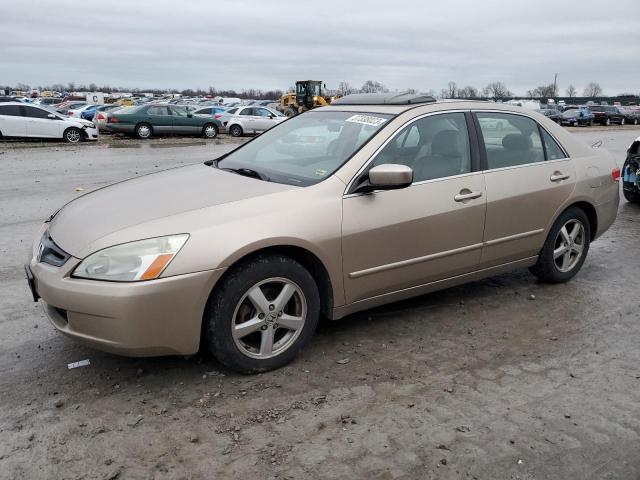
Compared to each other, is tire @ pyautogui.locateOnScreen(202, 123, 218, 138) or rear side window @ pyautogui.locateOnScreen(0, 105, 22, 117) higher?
rear side window @ pyautogui.locateOnScreen(0, 105, 22, 117)

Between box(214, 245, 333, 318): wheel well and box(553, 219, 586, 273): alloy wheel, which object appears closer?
box(214, 245, 333, 318): wheel well

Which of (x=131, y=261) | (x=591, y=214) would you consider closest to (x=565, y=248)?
(x=591, y=214)

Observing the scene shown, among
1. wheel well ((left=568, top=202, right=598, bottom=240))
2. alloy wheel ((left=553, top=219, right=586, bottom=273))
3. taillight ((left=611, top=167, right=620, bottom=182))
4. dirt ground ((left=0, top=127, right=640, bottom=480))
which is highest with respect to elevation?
taillight ((left=611, top=167, right=620, bottom=182))

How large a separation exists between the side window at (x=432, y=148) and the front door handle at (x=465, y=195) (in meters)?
0.15

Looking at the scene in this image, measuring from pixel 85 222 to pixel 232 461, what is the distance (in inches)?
66.5

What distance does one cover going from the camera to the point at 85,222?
Result: 3553mm

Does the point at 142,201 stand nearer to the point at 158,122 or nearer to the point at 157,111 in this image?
the point at 158,122

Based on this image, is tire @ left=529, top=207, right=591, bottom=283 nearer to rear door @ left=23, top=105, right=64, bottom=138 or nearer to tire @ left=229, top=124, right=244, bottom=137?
rear door @ left=23, top=105, right=64, bottom=138

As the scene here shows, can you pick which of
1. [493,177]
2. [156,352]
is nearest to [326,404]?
[156,352]

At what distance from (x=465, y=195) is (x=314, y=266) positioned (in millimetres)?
1321

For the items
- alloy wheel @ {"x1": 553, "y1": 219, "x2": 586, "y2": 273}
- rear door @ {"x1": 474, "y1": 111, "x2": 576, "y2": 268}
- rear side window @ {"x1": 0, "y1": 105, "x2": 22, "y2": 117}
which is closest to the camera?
rear door @ {"x1": 474, "y1": 111, "x2": 576, "y2": 268}

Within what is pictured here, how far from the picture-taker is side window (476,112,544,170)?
464 centimetres

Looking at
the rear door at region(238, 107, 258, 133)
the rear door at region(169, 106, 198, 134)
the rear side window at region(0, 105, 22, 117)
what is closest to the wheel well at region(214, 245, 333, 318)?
the rear side window at region(0, 105, 22, 117)

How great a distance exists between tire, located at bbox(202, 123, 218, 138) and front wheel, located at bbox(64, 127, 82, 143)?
19.2ft
